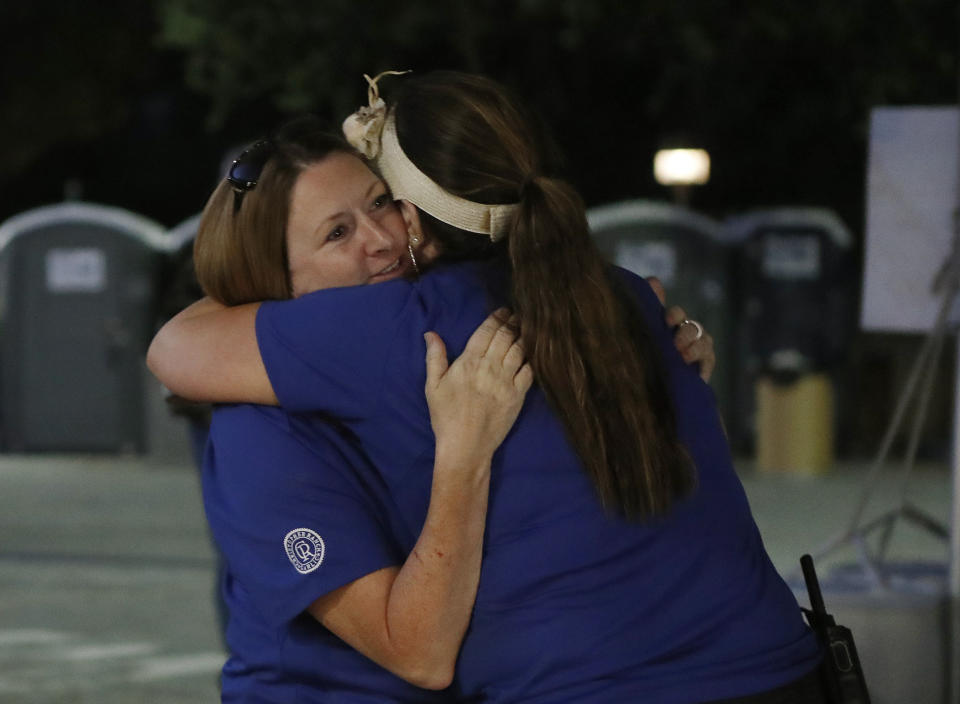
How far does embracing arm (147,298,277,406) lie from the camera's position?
200cm

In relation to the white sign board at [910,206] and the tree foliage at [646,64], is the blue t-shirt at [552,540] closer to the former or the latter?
the white sign board at [910,206]

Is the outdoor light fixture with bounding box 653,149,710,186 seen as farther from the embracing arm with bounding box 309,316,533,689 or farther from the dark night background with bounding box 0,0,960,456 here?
the embracing arm with bounding box 309,316,533,689

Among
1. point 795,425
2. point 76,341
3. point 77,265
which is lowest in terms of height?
point 795,425

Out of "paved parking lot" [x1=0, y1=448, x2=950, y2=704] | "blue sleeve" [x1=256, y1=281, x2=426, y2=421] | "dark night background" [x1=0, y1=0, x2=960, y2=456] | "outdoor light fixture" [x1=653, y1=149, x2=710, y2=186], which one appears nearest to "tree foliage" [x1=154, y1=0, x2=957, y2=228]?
"dark night background" [x1=0, y1=0, x2=960, y2=456]

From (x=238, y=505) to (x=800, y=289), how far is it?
435 inches

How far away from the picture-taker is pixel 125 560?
824 cm

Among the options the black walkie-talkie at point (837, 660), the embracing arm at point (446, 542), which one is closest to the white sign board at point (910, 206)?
the black walkie-talkie at point (837, 660)

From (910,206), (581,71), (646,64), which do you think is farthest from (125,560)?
(646,64)

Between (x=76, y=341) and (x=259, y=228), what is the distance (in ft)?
37.0

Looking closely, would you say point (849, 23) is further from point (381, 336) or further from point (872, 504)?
point (381, 336)

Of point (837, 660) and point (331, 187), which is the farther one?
point (331, 187)

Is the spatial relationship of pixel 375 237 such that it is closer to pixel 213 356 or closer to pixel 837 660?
pixel 213 356

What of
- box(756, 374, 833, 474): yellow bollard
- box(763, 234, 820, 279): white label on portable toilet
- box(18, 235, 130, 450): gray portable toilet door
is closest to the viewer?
box(756, 374, 833, 474): yellow bollard

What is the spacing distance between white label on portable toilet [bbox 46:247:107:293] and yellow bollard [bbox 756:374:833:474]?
561 centimetres
